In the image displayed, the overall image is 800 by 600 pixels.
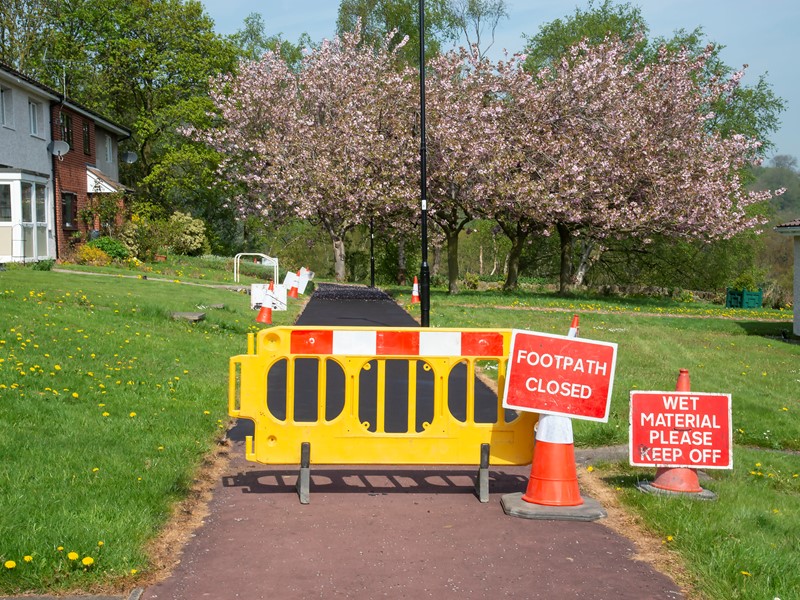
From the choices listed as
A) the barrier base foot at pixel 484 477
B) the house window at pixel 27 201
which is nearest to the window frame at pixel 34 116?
the house window at pixel 27 201

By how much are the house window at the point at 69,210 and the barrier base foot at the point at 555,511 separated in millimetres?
32355

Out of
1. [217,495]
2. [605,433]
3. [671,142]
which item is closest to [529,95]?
[671,142]

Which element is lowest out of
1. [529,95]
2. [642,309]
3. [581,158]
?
[642,309]

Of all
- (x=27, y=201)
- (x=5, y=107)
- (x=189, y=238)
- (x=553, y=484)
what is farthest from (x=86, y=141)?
(x=553, y=484)

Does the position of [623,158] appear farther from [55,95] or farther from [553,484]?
[553,484]

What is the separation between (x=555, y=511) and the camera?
22.2 ft

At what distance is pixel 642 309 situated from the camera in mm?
34906

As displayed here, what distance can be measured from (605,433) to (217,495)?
13.7ft

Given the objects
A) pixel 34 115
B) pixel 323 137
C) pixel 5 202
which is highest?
pixel 323 137

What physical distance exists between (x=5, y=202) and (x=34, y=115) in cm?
482

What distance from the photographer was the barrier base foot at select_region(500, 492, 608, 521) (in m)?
6.71

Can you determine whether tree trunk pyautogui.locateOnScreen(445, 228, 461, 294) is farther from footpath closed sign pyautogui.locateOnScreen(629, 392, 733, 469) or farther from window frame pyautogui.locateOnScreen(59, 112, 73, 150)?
footpath closed sign pyautogui.locateOnScreen(629, 392, 733, 469)

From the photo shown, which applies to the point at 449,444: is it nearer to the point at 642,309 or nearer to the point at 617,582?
the point at 617,582

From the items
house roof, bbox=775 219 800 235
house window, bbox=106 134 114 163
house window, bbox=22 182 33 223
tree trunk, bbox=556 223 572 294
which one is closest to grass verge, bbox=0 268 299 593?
house window, bbox=22 182 33 223
